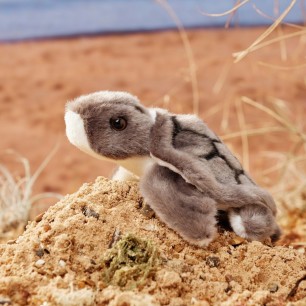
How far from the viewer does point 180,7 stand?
6711mm

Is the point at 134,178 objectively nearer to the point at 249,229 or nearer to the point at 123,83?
the point at 249,229

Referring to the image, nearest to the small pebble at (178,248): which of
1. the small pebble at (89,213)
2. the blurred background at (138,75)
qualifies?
the small pebble at (89,213)

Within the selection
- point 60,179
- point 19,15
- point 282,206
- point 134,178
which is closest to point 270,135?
point 60,179

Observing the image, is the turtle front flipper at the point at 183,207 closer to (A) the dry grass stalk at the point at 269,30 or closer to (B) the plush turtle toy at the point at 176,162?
(B) the plush turtle toy at the point at 176,162

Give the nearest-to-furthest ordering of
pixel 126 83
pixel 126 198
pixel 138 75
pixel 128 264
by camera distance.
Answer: pixel 128 264 → pixel 126 198 → pixel 126 83 → pixel 138 75

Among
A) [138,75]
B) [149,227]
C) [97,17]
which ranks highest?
[97,17]

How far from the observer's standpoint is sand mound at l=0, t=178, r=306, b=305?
36.1 inches

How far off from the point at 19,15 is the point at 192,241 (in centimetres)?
587

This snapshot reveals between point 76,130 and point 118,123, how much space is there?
2.6 inches

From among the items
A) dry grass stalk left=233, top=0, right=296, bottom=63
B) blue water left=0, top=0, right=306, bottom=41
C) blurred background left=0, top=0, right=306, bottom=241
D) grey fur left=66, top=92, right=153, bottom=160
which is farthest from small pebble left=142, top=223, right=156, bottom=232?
blue water left=0, top=0, right=306, bottom=41

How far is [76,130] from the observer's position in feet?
3.43

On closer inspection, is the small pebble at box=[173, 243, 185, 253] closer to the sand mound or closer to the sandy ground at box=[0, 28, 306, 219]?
the sand mound

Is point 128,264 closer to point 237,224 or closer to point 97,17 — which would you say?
point 237,224

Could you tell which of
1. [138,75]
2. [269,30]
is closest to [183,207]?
[269,30]
